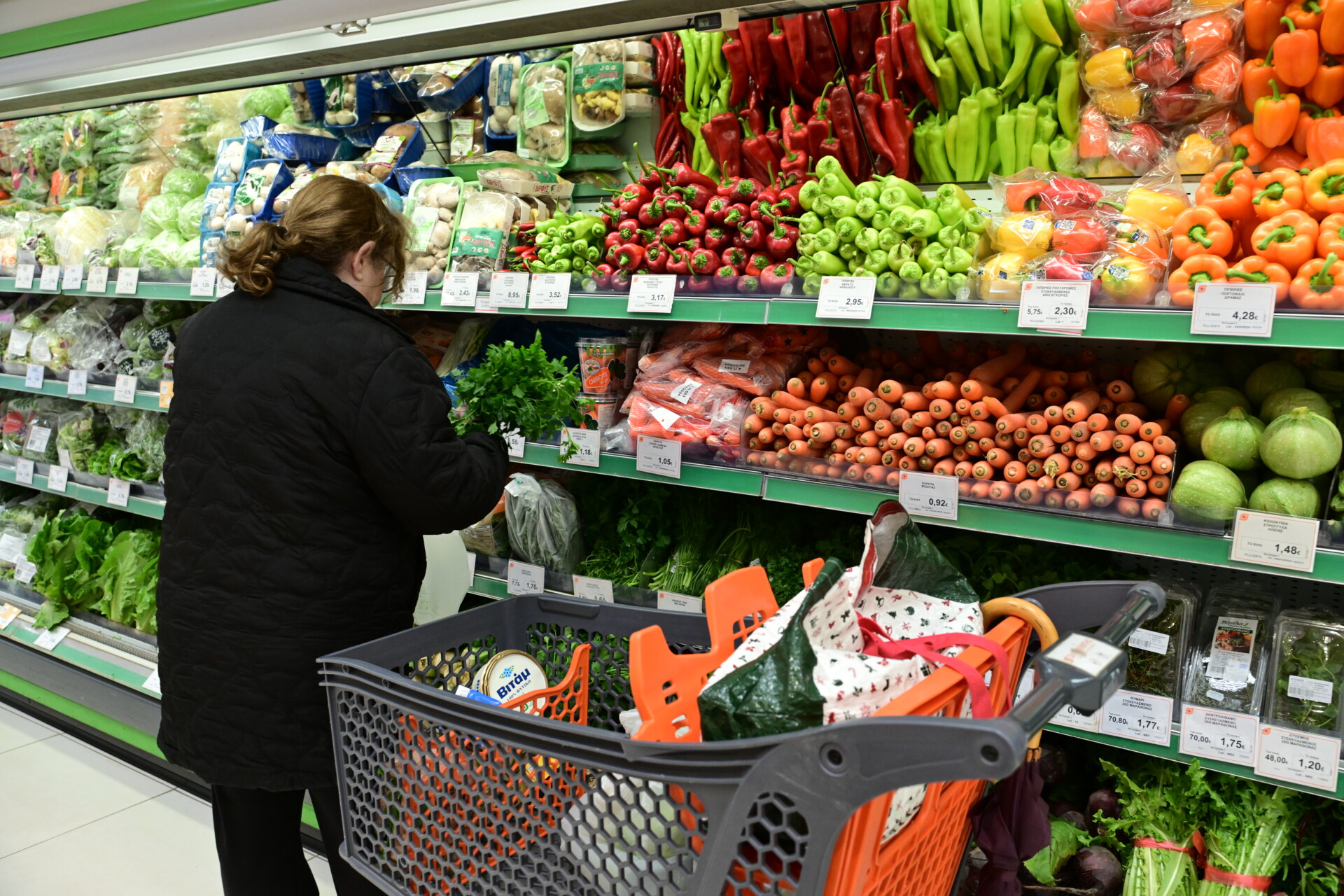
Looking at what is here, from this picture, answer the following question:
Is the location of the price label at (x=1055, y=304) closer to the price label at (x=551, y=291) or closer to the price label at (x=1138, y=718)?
the price label at (x=1138, y=718)

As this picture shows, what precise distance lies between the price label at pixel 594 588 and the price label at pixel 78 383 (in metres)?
2.42

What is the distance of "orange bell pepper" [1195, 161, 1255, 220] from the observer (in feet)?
6.04

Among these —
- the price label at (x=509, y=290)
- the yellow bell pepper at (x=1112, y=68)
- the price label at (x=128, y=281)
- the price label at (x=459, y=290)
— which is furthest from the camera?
the price label at (x=128, y=281)

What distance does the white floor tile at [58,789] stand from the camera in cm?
302

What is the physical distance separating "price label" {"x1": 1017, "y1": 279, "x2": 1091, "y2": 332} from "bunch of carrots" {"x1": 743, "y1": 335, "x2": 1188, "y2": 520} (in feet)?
0.82

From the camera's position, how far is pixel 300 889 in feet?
6.80

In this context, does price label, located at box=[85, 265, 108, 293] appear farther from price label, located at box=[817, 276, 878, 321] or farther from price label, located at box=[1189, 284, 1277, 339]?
price label, located at box=[1189, 284, 1277, 339]

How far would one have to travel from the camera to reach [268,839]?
1978 millimetres

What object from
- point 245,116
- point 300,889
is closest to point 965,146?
point 300,889

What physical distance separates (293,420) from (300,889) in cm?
109

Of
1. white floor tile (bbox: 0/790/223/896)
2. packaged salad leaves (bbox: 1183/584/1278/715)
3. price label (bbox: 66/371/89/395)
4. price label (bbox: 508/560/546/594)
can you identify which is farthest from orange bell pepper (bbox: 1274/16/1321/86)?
price label (bbox: 66/371/89/395)

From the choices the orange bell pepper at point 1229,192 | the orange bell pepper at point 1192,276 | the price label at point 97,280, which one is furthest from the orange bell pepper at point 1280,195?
the price label at point 97,280

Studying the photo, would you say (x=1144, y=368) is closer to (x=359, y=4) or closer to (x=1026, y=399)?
(x=1026, y=399)

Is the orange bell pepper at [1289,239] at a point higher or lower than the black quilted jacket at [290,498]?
higher
